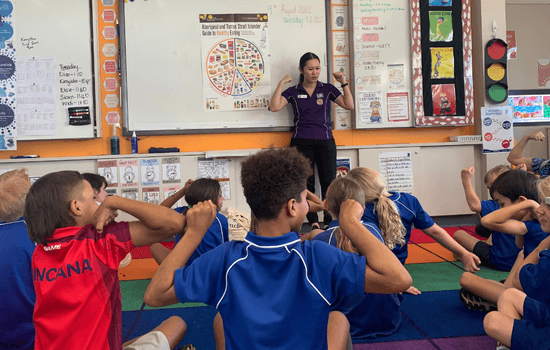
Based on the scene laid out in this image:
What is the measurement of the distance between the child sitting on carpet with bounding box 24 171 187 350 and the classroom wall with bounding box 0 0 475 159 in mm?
3075

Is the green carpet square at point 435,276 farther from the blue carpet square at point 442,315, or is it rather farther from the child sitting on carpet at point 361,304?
the child sitting on carpet at point 361,304

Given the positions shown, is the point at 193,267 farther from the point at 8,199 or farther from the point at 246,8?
the point at 246,8

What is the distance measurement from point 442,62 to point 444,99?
410 millimetres

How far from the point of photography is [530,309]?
1.27 m

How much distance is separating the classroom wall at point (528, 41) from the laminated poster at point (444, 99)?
225cm

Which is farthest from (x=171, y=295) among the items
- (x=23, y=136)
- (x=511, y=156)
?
(x=23, y=136)

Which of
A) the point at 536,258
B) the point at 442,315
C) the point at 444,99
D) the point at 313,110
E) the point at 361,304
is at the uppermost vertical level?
the point at 444,99

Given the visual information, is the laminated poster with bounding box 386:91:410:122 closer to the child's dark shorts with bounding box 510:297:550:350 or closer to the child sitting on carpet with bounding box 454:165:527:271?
the child sitting on carpet with bounding box 454:165:527:271

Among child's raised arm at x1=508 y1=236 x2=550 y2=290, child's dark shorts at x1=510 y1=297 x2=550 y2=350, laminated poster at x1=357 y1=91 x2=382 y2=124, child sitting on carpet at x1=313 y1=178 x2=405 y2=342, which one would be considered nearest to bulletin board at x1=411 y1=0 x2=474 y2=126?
laminated poster at x1=357 y1=91 x2=382 y2=124

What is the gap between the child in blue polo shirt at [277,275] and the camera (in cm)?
94

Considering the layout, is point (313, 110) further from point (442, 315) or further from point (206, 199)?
point (442, 315)

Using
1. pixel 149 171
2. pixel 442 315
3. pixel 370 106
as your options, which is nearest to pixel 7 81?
pixel 149 171

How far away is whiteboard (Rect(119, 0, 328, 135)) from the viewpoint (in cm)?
416

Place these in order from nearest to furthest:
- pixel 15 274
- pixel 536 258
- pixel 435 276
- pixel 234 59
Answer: pixel 15 274 → pixel 536 258 → pixel 435 276 → pixel 234 59
